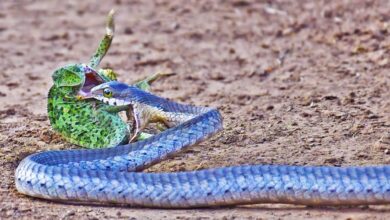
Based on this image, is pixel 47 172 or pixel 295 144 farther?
pixel 295 144

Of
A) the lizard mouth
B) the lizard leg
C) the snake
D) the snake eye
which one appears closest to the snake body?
the snake

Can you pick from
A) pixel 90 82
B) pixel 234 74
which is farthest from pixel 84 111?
pixel 234 74

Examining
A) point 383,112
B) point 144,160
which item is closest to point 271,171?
point 144,160

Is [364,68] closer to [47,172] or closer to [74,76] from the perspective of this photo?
[74,76]

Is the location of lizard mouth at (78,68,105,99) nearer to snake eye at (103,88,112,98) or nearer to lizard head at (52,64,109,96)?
lizard head at (52,64,109,96)

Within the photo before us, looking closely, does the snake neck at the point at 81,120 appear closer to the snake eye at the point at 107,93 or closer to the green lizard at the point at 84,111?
the green lizard at the point at 84,111

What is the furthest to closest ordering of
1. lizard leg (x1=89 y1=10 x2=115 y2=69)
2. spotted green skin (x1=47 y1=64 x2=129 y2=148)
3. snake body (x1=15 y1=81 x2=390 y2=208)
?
lizard leg (x1=89 y1=10 x2=115 y2=69) → spotted green skin (x1=47 y1=64 x2=129 y2=148) → snake body (x1=15 y1=81 x2=390 y2=208)

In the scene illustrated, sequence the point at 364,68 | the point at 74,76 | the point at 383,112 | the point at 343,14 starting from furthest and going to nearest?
the point at 343,14 → the point at 364,68 → the point at 383,112 → the point at 74,76
